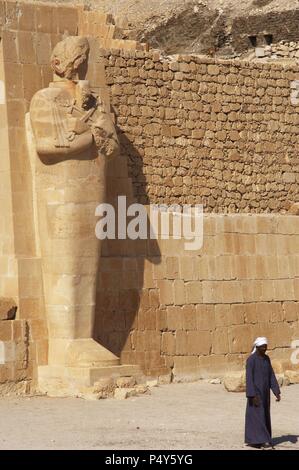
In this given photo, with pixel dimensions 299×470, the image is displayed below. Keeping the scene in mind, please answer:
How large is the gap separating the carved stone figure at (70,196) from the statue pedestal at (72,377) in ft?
0.29

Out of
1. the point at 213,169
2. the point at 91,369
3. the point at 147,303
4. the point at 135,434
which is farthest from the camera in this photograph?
the point at 213,169

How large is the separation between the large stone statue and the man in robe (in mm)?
3026

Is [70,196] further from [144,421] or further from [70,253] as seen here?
[144,421]

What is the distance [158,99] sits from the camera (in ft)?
65.0

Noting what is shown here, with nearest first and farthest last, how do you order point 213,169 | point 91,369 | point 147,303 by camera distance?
point 91,369, point 147,303, point 213,169

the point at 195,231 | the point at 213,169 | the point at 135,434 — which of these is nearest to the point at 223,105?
the point at 213,169

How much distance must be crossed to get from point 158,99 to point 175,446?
6.70 metres

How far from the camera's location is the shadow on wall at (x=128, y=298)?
18.3 m

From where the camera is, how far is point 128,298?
1853 cm

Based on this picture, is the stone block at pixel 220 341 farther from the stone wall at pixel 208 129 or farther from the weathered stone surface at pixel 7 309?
the weathered stone surface at pixel 7 309

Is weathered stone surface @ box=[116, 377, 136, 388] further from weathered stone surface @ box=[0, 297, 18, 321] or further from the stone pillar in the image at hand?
weathered stone surface @ box=[0, 297, 18, 321]

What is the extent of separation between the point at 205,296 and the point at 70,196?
2881 mm

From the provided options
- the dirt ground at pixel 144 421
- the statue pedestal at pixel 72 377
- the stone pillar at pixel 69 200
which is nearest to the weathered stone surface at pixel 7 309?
the stone pillar at pixel 69 200
